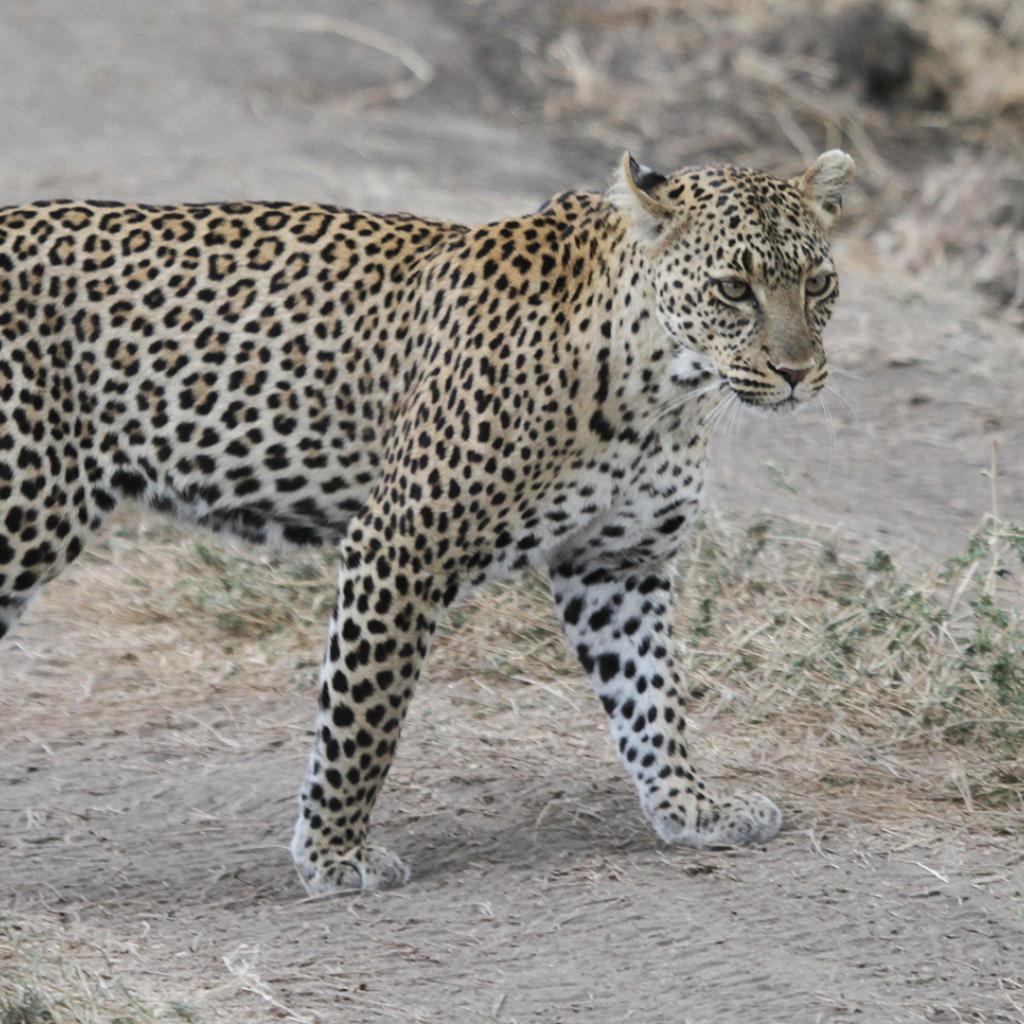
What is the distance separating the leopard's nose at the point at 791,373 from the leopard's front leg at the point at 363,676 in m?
1.10

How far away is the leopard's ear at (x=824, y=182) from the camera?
19.9ft

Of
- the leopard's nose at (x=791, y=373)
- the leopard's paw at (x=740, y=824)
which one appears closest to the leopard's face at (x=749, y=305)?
the leopard's nose at (x=791, y=373)

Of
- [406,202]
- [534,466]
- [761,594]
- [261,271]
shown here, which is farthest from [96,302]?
[406,202]

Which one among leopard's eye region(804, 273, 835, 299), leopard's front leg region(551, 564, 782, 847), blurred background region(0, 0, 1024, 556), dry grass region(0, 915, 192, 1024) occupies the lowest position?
dry grass region(0, 915, 192, 1024)

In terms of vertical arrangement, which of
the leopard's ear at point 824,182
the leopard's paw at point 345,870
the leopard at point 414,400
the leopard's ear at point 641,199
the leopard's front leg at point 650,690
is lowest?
the leopard's paw at point 345,870

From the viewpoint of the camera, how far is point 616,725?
671cm

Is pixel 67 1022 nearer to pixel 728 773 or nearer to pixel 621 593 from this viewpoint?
pixel 621 593

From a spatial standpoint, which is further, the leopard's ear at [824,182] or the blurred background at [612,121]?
the blurred background at [612,121]

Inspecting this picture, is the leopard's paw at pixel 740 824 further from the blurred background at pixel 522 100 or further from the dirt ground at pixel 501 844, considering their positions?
the blurred background at pixel 522 100

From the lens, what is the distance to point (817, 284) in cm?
595

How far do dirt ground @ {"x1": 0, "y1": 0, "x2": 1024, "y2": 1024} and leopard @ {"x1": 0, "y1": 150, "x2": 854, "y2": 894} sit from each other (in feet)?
1.03

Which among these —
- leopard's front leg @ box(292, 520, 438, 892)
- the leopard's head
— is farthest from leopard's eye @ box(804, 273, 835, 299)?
leopard's front leg @ box(292, 520, 438, 892)

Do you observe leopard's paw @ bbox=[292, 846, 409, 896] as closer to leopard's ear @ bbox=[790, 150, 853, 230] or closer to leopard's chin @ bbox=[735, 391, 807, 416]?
leopard's chin @ bbox=[735, 391, 807, 416]

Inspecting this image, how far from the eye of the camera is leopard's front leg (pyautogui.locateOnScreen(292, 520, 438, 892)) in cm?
610
